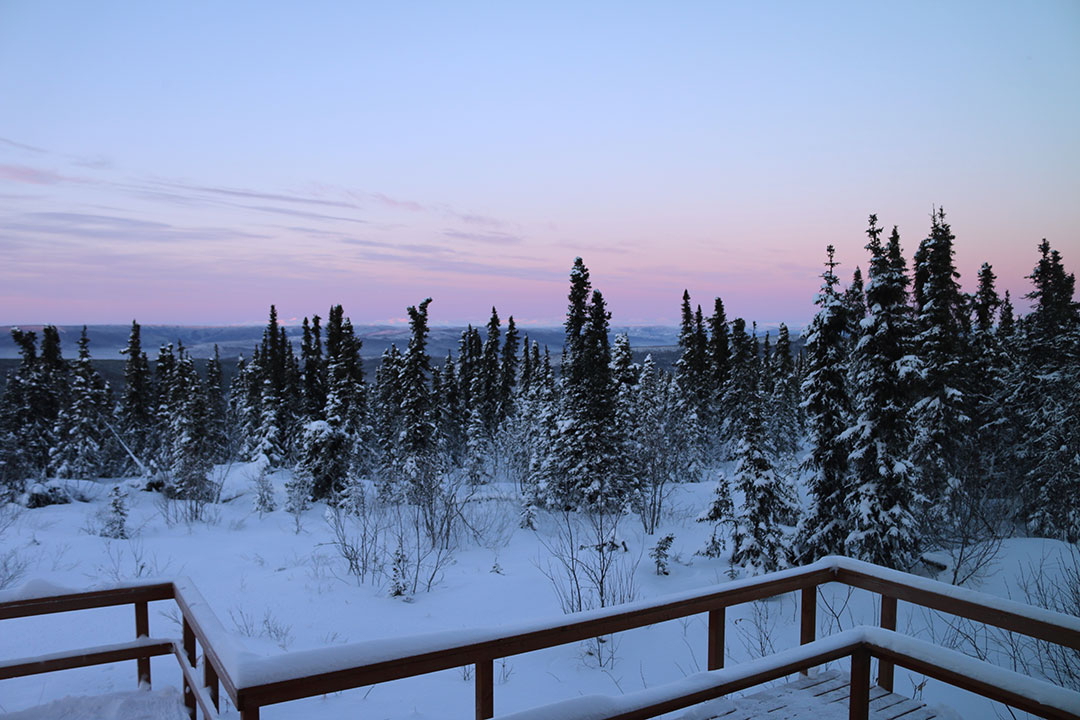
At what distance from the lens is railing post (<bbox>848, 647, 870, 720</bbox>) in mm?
3395

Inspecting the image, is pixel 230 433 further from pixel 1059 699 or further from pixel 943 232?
pixel 1059 699

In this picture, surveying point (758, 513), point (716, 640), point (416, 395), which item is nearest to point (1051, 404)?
point (758, 513)

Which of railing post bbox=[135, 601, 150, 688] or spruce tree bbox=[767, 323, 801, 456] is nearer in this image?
railing post bbox=[135, 601, 150, 688]

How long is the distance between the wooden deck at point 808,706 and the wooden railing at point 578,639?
27 centimetres

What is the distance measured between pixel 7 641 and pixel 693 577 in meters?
14.3

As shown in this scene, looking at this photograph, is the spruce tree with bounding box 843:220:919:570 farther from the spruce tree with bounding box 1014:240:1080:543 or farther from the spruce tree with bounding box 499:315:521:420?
the spruce tree with bounding box 499:315:521:420

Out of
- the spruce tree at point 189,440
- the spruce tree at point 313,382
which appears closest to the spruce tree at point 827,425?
the spruce tree at point 189,440

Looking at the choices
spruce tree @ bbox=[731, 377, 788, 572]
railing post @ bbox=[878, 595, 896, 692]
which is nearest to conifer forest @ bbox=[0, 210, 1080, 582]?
spruce tree @ bbox=[731, 377, 788, 572]

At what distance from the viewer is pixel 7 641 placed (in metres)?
8.08

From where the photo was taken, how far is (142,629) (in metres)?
4.52

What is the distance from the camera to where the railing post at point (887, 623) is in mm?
4156

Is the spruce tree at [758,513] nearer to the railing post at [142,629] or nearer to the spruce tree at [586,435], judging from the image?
the spruce tree at [586,435]

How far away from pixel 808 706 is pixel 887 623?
0.80 m

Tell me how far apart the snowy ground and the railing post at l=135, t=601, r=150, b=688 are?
0.42 meters
